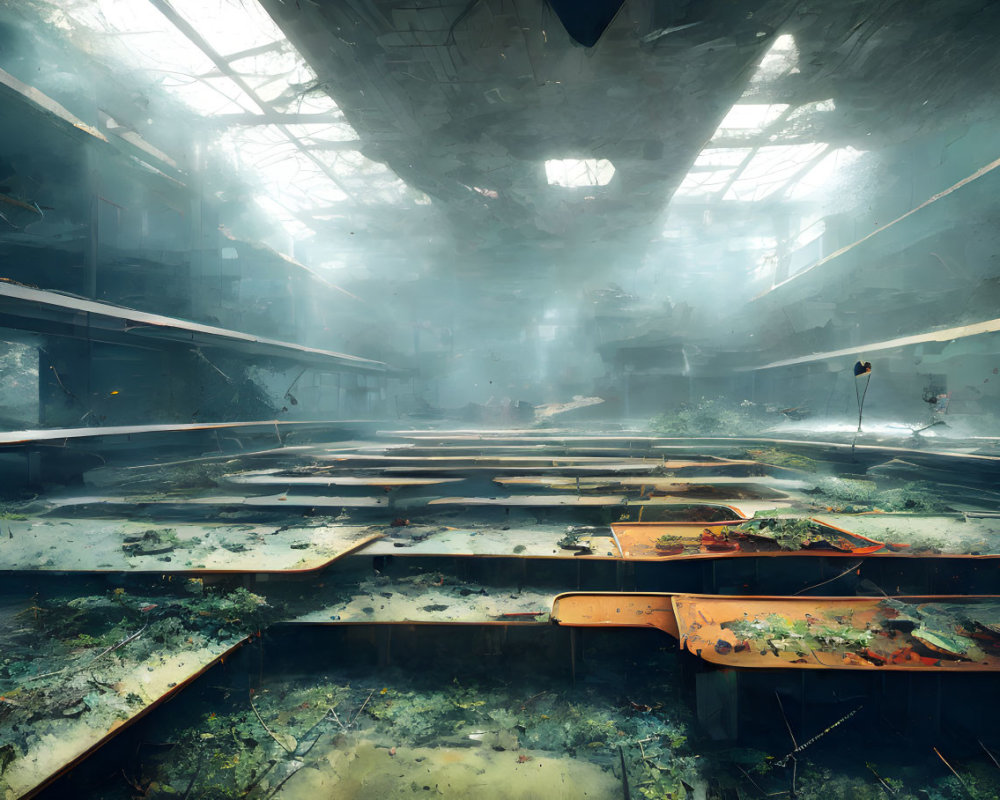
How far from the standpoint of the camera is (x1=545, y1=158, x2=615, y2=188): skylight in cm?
930

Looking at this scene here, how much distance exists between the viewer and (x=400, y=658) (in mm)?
3105

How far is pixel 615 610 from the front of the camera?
10.2 ft

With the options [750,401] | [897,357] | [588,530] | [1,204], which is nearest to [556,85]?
[588,530]

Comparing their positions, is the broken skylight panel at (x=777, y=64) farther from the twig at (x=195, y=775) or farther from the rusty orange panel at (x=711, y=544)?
the twig at (x=195, y=775)

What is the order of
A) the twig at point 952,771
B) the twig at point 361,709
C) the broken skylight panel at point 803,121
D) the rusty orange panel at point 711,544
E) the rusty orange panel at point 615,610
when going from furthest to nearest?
1. the broken skylight panel at point 803,121
2. the rusty orange panel at point 711,544
3. the rusty orange panel at point 615,610
4. the twig at point 361,709
5. the twig at point 952,771

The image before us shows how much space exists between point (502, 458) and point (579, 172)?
272 inches

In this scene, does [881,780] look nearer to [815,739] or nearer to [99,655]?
[815,739]

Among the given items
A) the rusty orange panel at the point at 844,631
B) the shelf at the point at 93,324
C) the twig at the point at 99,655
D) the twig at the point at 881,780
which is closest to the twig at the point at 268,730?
the twig at the point at 99,655

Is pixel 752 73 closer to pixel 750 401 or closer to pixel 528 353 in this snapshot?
pixel 750 401

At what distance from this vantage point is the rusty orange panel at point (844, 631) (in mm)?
2342

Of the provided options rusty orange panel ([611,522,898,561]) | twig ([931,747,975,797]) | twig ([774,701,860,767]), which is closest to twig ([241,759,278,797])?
twig ([774,701,860,767])

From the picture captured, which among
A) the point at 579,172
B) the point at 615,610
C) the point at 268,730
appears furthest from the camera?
the point at 579,172

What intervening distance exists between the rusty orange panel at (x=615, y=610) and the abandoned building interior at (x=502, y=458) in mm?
29

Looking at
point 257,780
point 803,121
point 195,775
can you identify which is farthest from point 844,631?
point 803,121
